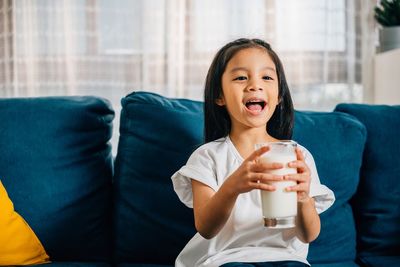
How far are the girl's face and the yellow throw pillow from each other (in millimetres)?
731

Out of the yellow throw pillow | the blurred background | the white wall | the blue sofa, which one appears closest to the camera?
the yellow throw pillow

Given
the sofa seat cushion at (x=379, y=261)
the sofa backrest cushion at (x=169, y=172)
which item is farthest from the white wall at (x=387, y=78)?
the sofa seat cushion at (x=379, y=261)

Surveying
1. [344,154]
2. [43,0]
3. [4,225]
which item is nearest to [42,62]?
[43,0]

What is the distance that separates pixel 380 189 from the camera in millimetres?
2027

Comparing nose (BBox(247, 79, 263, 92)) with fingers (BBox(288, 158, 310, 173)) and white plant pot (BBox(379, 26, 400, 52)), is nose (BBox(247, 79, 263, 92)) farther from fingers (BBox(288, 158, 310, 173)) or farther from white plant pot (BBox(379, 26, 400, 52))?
white plant pot (BBox(379, 26, 400, 52))

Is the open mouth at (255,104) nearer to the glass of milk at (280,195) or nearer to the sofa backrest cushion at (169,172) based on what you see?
the glass of milk at (280,195)

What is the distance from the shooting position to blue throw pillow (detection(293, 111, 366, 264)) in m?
1.97

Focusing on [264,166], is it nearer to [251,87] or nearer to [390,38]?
[251,87]

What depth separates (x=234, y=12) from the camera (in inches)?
126

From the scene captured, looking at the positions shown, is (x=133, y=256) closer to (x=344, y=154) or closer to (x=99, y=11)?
(x=344, y=154)

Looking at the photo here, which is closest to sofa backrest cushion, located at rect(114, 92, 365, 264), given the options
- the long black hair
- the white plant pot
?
the long black hair

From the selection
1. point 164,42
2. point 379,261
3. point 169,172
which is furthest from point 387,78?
point 169,172

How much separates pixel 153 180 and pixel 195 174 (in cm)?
40

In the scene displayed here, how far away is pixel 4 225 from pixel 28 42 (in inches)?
62.9
